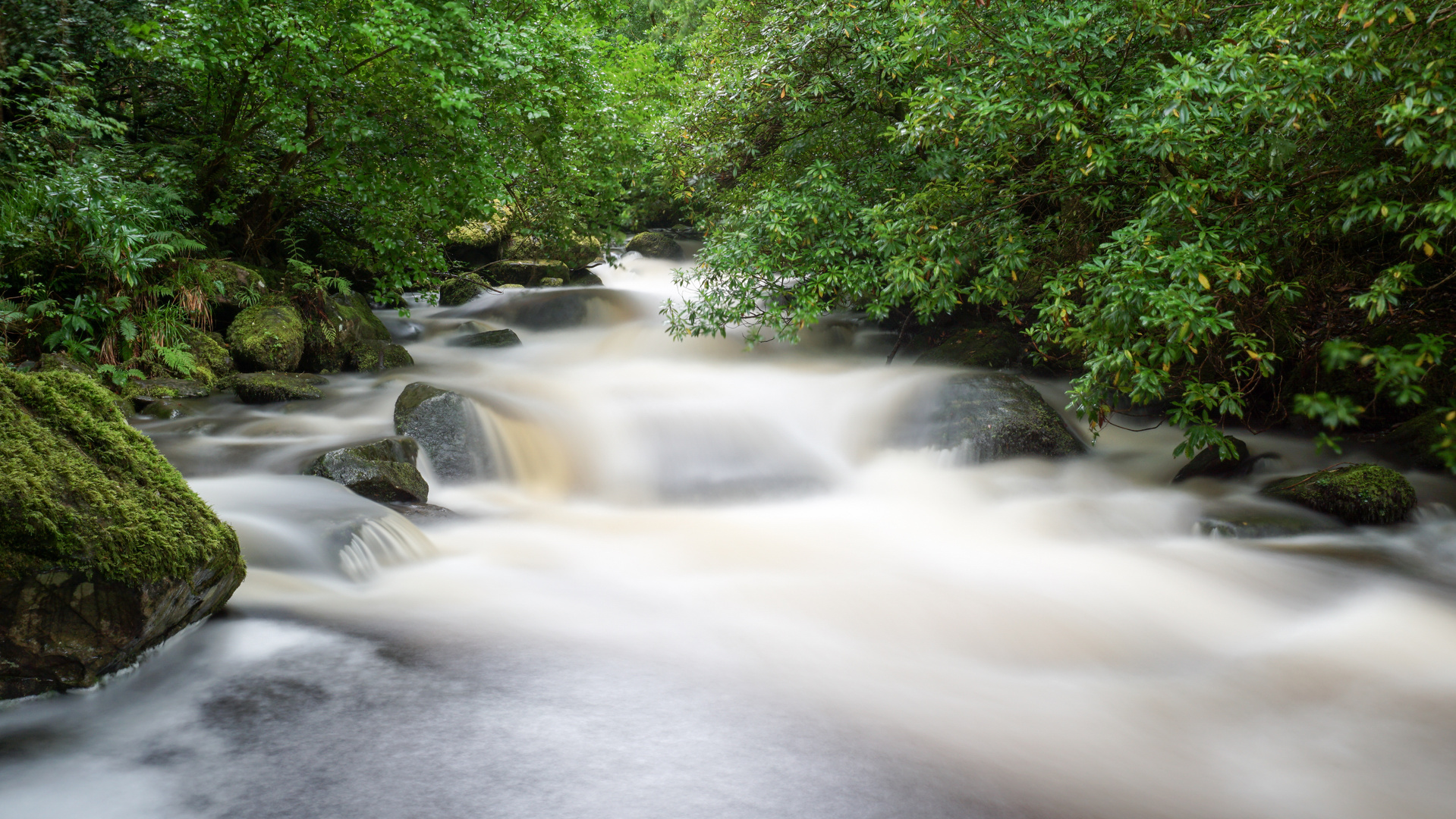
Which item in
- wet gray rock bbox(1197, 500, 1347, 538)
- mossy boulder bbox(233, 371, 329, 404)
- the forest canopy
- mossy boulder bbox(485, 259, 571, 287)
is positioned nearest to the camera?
the forest canopy

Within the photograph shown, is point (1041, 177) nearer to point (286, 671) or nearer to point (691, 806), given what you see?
point (691, 806)

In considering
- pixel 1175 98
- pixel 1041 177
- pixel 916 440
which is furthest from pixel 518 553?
pixel 1041 177

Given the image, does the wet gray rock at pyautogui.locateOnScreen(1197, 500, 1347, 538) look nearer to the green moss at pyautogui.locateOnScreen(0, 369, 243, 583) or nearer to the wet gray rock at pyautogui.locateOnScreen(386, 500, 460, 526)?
the wet gray rock at pyautogui.locateOnScreen(386, 500, 460, 526)

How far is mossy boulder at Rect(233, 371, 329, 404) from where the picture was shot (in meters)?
8.45

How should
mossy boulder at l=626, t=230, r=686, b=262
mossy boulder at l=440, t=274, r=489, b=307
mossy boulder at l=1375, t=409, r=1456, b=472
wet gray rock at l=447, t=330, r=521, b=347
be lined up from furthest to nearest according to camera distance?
mossy boulder at l=626, t=230, r=686, b=262 < mossy boulder at l=440, t=274, r=489, b=307 < wet gray rock at l=447, t=330, r=521, b=347 < mossy boulder at l=1375, t=409, r=1456, b=472

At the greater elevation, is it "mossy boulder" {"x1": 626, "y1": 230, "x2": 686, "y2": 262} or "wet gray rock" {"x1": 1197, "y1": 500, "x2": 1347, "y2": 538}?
"mossy boulder" {"x1": 626, "y1": 230, "x2": 686, "y2": 262}

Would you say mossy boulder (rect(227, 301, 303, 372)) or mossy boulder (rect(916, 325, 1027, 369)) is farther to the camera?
mossy boulder (rect(916, 325, 1027, 369))

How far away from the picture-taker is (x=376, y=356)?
10.9 meters

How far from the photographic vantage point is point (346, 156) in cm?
1004

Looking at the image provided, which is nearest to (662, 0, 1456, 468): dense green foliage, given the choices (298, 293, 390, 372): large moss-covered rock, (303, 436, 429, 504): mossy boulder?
(303, 436, 429, 504): mossy boulder

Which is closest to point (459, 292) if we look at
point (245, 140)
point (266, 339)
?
point (245, 140)

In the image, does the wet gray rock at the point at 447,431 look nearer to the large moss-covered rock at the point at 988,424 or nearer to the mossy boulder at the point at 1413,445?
the large moss-covered rock at the point at 988,424

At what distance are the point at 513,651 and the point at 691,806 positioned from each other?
1541mm

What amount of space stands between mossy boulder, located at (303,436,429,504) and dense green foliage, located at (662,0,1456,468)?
406cm
